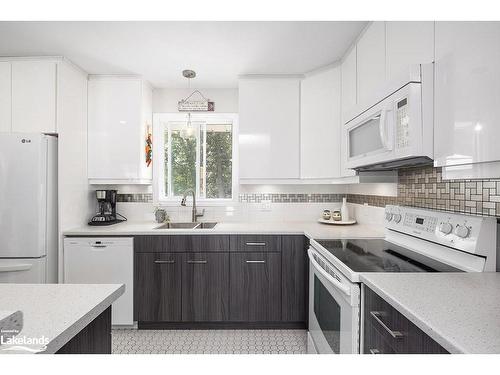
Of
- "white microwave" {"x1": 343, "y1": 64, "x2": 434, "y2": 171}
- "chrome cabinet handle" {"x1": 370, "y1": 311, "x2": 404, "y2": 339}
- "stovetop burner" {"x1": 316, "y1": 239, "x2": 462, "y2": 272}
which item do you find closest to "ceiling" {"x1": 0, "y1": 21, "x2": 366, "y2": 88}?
"white microwave" {"x1": 343, "y1": 64, "x2": 434, "y2": 171}

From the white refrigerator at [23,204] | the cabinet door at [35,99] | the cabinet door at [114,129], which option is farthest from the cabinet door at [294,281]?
the cabinet door at [35,99]

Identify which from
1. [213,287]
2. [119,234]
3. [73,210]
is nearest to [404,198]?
[213,287]

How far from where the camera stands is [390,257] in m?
1.43

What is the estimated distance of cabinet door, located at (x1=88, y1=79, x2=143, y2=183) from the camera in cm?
262

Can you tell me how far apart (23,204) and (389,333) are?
8.13ft

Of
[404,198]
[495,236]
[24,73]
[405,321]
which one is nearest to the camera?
[405,321]

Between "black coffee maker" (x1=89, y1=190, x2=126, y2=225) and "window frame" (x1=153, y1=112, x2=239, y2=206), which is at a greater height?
"window frame" (x1=153, y1=112, x2=239, y2=206)

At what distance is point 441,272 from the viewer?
3.86 feet

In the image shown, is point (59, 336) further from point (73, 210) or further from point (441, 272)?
point (73, 210)

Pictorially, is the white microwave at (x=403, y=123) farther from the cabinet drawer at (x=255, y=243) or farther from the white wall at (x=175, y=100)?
the white wall at (x=175, y=100)

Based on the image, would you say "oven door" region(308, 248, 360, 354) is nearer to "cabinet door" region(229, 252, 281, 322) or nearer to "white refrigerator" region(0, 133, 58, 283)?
"cabinet door" region(229, 252, 281, 322)

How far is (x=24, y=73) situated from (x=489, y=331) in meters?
3.10

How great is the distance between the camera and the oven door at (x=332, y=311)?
1178mm

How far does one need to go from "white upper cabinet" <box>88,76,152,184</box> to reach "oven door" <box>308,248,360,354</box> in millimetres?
1878
